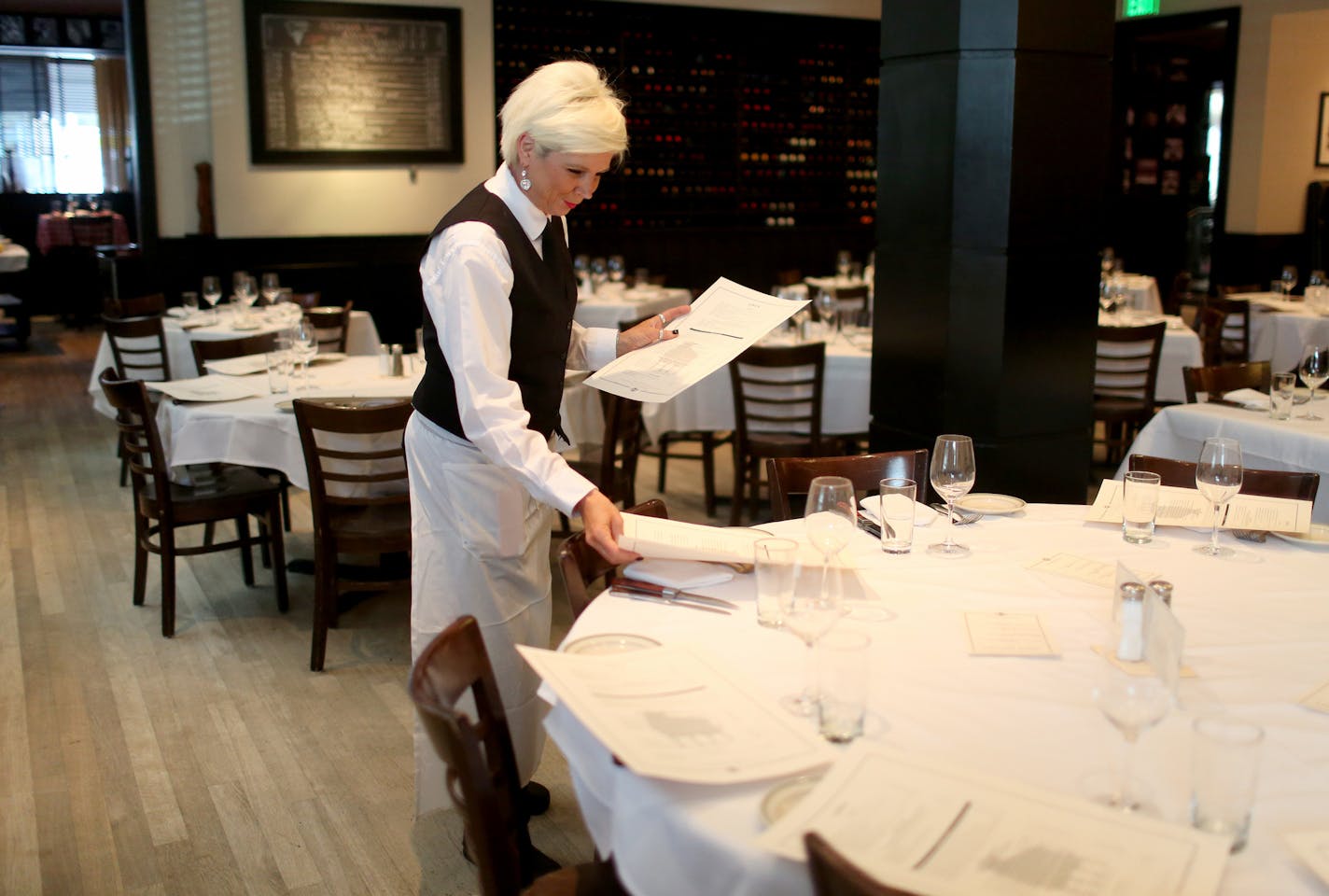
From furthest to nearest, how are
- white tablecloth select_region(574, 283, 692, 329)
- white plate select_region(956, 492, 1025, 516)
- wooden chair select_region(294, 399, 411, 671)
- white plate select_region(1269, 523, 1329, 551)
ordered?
white tablecloth select_region(574, 283, 692, 329) < wooden chair select_region(294, 399, 411, 671) < white plate select_region(956, 492, 1025, 516) < white plate select_region(1269, 523, 1329, 551)

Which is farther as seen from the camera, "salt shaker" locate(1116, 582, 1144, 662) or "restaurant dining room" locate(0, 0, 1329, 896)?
"salt shaker" locate(1116, 582, 1144, 662)

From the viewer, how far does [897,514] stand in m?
2.41

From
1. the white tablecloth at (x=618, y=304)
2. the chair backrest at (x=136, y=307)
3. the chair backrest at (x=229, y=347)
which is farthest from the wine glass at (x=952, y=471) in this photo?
the chair backrest at (x=136, y=307)

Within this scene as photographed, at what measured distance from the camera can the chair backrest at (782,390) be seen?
17.5ft

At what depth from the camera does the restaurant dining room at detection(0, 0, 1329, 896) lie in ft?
4.91

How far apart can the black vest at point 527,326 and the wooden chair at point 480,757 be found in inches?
28.5

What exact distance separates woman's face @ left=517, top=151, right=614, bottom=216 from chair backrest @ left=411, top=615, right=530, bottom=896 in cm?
93

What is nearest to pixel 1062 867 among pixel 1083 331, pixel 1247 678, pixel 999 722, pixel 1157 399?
pixel 999 722

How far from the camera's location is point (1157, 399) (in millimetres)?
6684

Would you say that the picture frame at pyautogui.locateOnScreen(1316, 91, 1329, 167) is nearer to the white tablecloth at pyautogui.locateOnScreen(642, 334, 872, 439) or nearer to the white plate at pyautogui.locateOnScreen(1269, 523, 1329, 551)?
the white tablecloth at pyautogui.locateOnScreen(642, 334, 872, 439)

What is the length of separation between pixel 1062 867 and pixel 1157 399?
19.3 feet

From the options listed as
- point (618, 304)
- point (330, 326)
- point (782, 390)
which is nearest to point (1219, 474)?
point (782, 390)

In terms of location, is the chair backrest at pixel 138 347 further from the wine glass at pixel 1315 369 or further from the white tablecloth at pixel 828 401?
the wine glass at pixel 1315 369

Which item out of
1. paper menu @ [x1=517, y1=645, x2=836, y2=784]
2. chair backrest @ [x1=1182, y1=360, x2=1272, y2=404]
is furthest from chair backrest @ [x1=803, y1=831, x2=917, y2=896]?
chair backrest @ [x1=1182, y1=360, x2=1272, y2=404]
